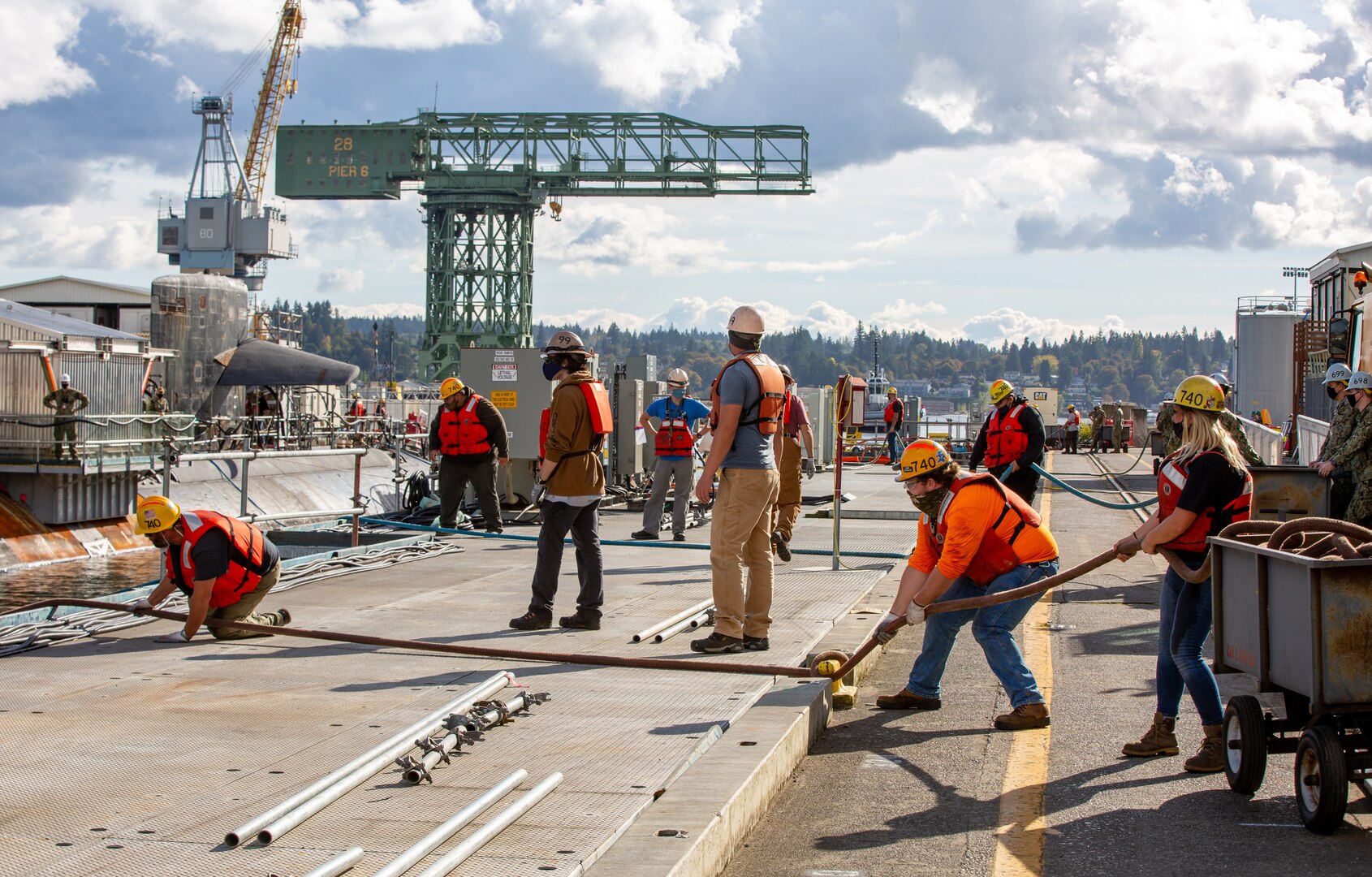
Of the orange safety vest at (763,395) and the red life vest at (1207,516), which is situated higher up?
the orange safety vest at (763,395)

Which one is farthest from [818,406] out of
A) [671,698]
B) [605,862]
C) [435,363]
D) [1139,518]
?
[435,363]

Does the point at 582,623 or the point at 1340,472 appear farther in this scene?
the point at 1340,472

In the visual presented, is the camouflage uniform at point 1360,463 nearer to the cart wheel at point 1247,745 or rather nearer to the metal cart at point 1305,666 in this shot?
the metal cart at point 1305,666

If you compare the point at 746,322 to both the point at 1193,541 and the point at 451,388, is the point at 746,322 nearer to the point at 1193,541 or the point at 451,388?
the point at 1193,541

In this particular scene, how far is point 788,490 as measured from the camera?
14.2 meters

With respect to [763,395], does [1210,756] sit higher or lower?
lower

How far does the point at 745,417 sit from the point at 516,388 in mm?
11716

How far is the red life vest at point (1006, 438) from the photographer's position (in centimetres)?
1274

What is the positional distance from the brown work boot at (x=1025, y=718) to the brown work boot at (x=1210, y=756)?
3.10ft

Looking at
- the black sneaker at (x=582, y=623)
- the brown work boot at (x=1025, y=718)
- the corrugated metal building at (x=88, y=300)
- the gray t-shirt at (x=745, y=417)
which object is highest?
the corrugated metal building at (x=88, y=300)

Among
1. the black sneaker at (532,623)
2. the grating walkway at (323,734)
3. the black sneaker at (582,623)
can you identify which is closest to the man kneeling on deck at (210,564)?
the grating walkway at (323,734)

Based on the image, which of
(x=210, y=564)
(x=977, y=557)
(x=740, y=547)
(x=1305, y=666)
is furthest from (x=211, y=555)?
(x=1305, y=666)

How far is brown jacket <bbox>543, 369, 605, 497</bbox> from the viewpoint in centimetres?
934

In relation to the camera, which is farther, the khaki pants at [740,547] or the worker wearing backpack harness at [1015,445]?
the worker wearing backpack harness at [1015,445]
